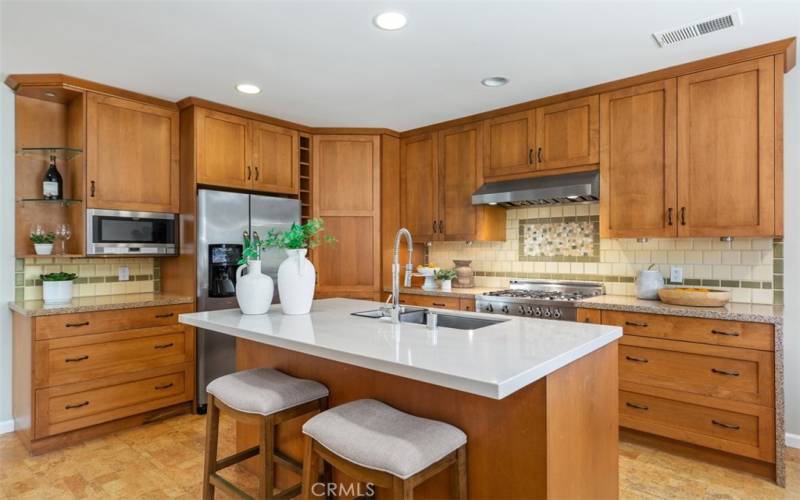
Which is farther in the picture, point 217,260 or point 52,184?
point 217,260

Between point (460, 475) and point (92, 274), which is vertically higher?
point (92, 274)

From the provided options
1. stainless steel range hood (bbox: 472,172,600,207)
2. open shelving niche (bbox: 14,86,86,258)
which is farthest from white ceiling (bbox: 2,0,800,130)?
stainless steel range hood (bbox: 472,172,600,207)

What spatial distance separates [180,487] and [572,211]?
3262 mm

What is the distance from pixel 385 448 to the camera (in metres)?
1.41

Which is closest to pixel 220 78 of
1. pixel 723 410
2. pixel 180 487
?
pixel 180 487

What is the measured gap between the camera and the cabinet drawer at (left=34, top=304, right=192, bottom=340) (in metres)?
2.86

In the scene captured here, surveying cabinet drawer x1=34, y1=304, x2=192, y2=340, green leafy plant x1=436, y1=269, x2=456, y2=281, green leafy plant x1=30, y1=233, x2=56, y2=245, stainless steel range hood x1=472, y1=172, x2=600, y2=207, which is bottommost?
cabinet drawer x1=34, y1=304, x2=192, y2=340

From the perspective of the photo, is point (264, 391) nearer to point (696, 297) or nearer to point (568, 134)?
point (696, 297)

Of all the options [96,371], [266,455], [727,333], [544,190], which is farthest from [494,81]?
[96,371]

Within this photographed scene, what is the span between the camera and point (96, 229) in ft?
10.7

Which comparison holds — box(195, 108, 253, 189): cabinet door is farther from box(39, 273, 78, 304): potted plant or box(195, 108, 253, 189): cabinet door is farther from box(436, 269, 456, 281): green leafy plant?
box(436, 269, 456, 281): green leafy plant

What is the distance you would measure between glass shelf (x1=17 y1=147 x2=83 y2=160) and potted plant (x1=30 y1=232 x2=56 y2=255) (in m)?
0.56

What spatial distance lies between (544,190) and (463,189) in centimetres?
85

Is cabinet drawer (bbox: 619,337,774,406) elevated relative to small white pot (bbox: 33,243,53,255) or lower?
lower
